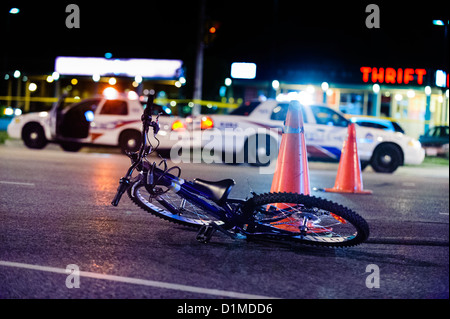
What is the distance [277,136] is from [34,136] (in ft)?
22.3

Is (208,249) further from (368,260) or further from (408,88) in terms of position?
(408,88)

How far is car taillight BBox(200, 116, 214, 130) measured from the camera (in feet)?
50.8

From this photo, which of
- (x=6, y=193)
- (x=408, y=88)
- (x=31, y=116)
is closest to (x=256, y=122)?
(x=31, y=116)

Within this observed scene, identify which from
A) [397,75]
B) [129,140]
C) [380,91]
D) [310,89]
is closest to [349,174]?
[129,140]

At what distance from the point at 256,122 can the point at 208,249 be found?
32.7 feet

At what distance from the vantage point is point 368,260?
565 centimetres

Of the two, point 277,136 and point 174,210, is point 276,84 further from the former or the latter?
point 174,210

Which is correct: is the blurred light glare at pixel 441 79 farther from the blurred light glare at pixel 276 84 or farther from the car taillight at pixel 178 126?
the car taillight at pixel 178 126

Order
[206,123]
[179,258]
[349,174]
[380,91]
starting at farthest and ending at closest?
[380,91] < [206,123] < [349,174] < [179,258]

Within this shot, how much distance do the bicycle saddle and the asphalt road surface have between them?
47 cm

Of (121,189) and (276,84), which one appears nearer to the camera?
(121,189)

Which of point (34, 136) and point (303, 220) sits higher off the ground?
point (303, 220)

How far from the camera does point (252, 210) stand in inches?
225

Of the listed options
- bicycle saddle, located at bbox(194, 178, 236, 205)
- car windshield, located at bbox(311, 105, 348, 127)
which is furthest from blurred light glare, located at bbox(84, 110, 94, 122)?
bicycle saddle, located at bbox(194, 178, 236, 205)
